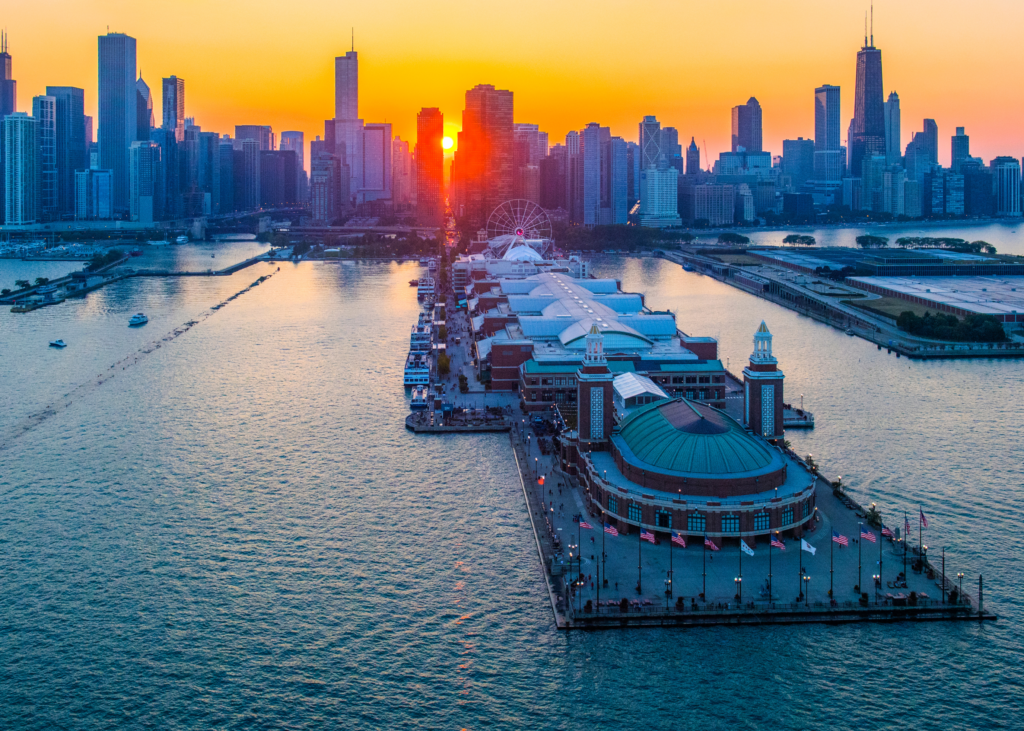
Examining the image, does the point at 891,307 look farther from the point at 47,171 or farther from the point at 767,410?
the point at 47,171

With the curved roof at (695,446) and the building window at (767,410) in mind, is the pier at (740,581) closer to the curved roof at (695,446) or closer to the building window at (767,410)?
the curved roof at (695,446)

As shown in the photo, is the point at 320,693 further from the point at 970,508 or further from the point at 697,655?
the point at 970,508

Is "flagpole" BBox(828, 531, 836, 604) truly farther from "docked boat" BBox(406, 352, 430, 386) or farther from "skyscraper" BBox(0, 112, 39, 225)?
"skyscraper" BBox(0, 112, 39, 225)

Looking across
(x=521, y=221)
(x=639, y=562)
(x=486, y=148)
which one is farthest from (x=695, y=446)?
(x=486, y=148)

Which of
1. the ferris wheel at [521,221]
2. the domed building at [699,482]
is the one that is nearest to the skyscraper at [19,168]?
the ferris wheel at [521,221]

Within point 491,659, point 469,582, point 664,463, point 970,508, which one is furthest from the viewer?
point 970,508

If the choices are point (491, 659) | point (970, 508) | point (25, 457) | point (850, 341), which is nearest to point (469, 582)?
point (491, 659)
